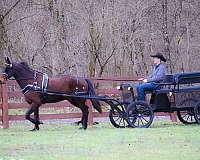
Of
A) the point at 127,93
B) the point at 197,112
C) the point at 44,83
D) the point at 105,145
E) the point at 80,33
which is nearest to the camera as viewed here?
the point at 105,145

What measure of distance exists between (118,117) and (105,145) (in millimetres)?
4608

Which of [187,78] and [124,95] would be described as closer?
[187,78]

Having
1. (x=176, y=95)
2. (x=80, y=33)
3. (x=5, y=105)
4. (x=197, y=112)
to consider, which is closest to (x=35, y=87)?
(x=5, y=105)

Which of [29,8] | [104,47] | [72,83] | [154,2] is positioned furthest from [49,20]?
[72,83]

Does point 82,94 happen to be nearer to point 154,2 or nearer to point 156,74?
point 156,74

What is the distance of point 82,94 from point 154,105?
1908mm

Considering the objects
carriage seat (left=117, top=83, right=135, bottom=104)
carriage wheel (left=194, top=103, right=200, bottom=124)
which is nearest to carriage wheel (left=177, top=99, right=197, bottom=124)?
carriage wheel (left=194, top=103, right=200, bottom=124)

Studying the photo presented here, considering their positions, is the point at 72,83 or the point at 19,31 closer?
the point at 72,83

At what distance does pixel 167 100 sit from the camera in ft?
51.4

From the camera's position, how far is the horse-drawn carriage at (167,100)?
50.4 feet

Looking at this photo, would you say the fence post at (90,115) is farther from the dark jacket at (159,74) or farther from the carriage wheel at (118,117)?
the dark jacket at (159,74)

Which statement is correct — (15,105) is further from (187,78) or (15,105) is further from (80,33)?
(80,33)

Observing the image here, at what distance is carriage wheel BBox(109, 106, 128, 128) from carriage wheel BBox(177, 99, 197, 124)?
155 centimetres

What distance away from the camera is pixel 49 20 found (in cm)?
2692
